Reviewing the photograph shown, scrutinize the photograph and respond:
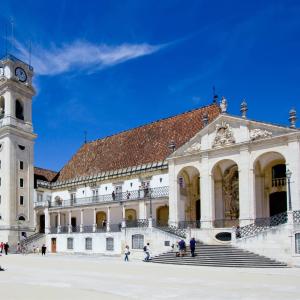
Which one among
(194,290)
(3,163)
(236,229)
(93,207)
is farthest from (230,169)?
(3,163)

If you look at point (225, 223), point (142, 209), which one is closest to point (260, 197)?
point (225, 223)

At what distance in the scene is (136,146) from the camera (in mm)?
49281

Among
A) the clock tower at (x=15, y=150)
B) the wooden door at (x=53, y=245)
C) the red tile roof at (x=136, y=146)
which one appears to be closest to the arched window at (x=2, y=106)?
the clock tower at (x=15, y=150)

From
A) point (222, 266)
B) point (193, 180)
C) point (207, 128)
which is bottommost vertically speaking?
point (222, 266)

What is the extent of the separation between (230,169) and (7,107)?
2793 centimetres

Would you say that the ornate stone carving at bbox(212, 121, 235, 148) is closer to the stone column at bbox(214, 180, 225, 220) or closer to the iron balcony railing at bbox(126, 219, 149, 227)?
the stone column at bbox(214, 180, 225, 220)

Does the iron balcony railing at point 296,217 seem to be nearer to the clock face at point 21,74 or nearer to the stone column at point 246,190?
the stone column at point 246,190

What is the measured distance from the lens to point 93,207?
47.2 metres

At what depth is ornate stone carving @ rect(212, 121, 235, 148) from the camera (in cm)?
3401

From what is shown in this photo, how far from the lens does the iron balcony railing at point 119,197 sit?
136ft

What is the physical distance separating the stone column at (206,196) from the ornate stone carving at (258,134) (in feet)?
13.6

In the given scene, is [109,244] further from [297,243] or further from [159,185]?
[297,243]

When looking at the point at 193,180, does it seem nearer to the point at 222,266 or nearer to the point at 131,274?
the point at 222,266

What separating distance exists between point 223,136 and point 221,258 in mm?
9824
